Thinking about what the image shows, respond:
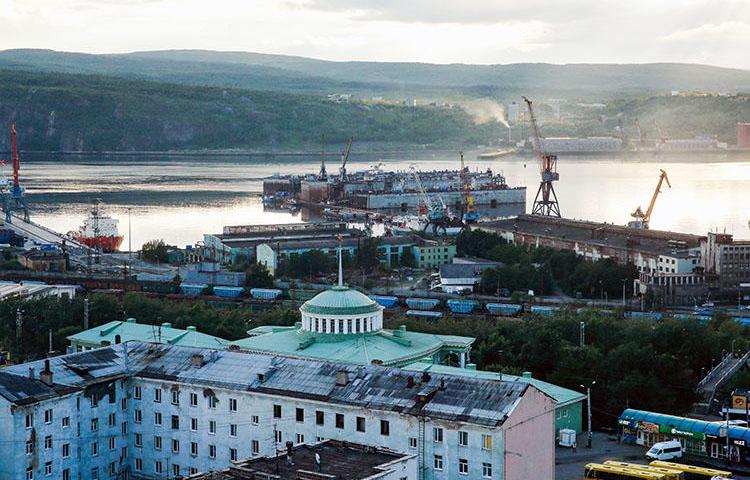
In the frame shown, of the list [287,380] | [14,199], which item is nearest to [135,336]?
[287,380]

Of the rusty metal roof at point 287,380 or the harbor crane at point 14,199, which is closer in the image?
the rusty metal roof at point 287,380

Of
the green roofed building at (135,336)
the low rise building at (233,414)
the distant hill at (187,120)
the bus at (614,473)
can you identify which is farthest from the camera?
the distant hill at (187,120)

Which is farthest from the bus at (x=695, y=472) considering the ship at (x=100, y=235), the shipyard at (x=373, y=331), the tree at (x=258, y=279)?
the ship at (x=100, y=235)

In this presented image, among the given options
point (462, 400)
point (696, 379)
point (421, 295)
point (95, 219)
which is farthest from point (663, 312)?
point (95, 219)

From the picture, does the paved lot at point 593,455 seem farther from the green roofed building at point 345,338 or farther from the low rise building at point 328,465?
the low rise building at point 328,465

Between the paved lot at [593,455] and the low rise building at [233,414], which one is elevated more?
the low rise building at [233,414]

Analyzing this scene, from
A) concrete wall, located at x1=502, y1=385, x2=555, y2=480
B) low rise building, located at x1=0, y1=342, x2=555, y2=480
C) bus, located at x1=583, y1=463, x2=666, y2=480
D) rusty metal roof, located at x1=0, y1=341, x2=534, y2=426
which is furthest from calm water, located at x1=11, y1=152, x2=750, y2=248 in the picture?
concrete wall, located at x1=502, y1=385, x2=555, y2=480

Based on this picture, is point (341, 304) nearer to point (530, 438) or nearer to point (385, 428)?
point (385, 428)
